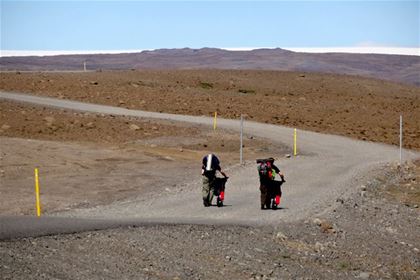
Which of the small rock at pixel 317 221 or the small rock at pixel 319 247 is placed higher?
the small rock at pixel 317 221

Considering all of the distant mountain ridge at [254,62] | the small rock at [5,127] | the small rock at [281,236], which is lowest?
the distant mountain ridge at [254,62]

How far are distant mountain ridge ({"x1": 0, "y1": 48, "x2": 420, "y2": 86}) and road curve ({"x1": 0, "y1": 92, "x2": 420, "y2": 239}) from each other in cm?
7134

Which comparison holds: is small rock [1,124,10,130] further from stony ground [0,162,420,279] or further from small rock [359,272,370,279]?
small rock [359,272,370,279]

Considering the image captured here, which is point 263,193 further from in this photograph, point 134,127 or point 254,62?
point 254,62

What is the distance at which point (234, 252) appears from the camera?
17.4 metres

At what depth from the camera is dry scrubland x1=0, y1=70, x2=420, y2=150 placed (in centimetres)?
5188

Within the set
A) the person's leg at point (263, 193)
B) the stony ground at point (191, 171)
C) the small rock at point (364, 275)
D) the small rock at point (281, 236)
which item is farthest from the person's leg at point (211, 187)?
the small rock at point (364, 275)

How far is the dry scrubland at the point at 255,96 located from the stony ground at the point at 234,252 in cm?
2445

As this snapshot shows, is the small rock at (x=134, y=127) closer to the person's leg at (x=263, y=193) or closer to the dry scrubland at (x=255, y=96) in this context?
the dry scrubland at (x=255, y=96)

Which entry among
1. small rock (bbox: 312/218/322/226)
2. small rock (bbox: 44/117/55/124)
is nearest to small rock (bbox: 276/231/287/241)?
small rock (bbox: 312/218/322/226)

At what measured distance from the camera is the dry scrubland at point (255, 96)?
2042 inches

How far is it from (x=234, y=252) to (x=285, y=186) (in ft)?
35.3

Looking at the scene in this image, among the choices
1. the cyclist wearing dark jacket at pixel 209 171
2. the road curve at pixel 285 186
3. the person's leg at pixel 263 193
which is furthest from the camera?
the cyclist wearing dark jacket at pixel 209 171

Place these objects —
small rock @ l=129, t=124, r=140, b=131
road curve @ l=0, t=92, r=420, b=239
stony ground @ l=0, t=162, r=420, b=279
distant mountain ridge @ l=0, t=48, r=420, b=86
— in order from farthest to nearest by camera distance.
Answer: distant mountain ridge @ l=0, t=48, r=420, b=86 → small rock @ l=129, t=124, r=140, b=131 → road curve @ l=0, t=92, r=420, b=239 → stony ground @ l=0, t=162, r=420, b=279
